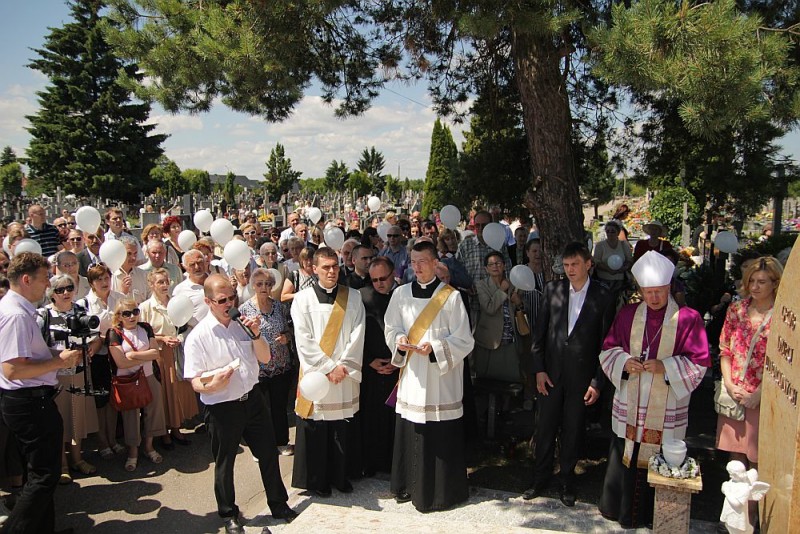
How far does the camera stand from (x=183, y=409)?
6.04 meters

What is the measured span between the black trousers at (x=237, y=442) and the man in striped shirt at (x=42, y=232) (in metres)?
5.73

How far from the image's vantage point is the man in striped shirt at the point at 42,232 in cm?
841

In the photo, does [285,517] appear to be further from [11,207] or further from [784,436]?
[11,207]

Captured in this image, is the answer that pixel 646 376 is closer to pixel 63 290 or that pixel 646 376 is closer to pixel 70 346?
pixel 70 346

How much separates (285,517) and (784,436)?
3.21m

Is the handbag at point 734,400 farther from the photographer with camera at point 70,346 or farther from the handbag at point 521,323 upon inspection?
the photographer with camera at point 70,346

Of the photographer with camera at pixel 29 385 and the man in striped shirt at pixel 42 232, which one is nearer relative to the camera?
the photographer with camera at pixel 29 385

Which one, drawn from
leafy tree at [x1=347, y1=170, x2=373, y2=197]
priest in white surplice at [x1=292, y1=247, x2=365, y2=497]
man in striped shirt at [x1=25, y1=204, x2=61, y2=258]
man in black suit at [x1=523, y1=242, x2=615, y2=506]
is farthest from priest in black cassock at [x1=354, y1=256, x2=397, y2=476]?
leafy tree at [x1=347, y1=170, x2=373, y2=197]

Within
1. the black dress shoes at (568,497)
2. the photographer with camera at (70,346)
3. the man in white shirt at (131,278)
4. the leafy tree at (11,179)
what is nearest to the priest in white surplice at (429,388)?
the black dress shoes at (568,497)

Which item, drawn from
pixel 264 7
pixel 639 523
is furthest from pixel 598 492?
pixel 264 7

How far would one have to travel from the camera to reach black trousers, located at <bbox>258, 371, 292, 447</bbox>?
18.0 feet

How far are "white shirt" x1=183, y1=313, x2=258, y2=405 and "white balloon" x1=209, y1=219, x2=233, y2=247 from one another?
3.54 m

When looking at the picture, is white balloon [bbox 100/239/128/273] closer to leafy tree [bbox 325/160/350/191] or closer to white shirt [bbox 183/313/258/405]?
white shirt [bbox 183/313/258/405]

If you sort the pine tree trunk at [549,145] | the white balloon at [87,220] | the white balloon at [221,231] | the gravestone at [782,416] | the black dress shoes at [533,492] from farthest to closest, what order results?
the white balloon at [87,220] → the white balloon at [221,231] → the pine tree trunk at [549,145] → the black dress shoes at [533,492] → the gravestone at [782,416]
